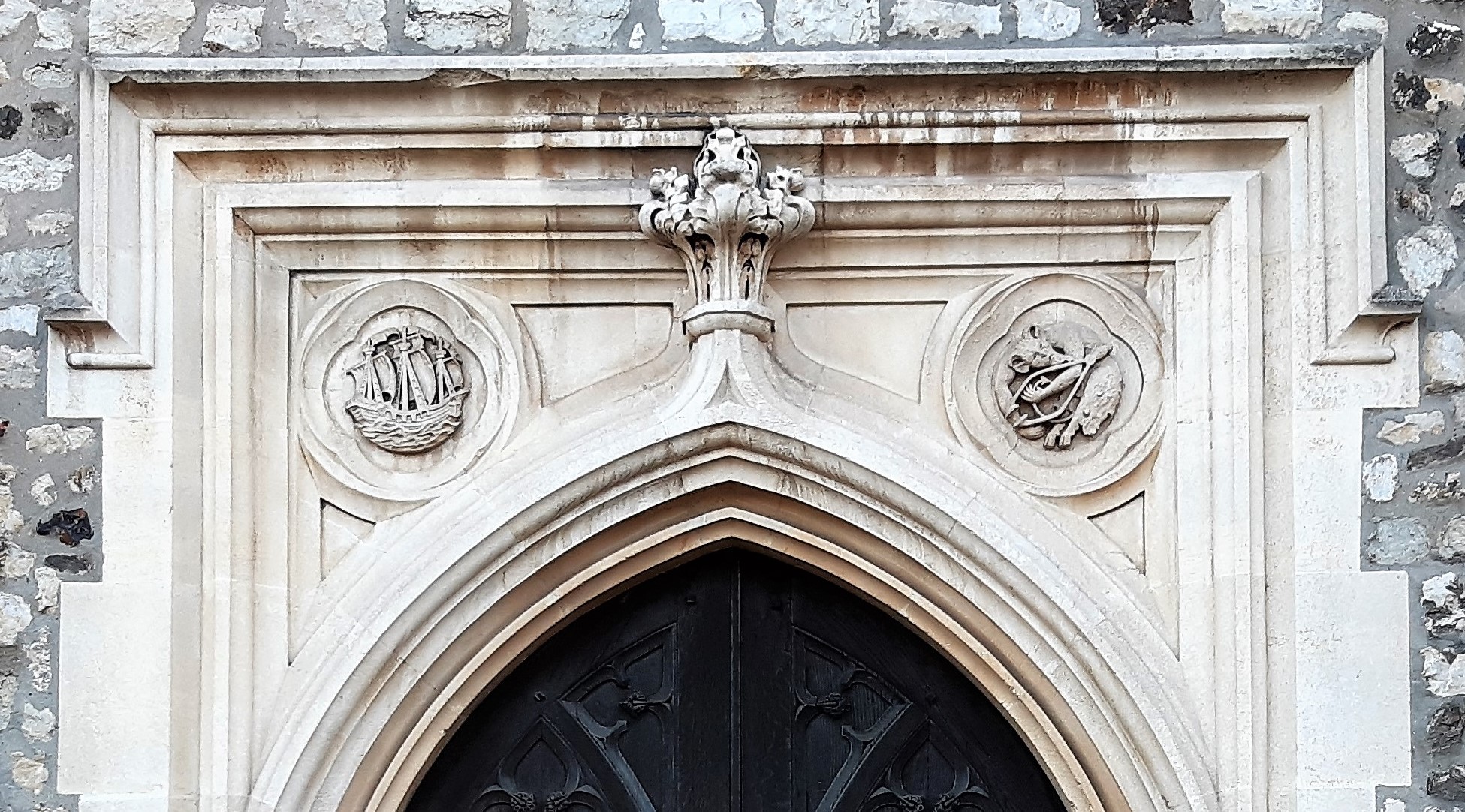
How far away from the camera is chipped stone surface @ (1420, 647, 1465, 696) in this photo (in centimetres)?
415

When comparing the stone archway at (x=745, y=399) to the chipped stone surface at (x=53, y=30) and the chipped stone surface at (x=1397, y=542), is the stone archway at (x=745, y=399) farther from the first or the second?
the chipped stone surface at (x=53, y=30)

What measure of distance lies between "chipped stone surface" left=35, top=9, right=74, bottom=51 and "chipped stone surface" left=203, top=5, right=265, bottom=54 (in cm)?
31

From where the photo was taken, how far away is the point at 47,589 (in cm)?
425

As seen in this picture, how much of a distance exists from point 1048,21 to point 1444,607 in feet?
4.96

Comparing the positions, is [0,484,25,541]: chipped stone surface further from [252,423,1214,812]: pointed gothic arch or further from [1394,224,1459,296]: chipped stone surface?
[1394,224,1459,296]: chipped stone surface

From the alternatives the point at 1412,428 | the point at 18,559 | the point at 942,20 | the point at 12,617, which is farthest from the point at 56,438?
the point at 1412,428

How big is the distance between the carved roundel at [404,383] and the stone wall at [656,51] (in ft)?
1.68

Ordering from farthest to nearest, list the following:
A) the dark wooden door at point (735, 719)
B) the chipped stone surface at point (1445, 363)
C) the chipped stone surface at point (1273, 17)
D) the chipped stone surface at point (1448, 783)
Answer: the dark wooden door at point (735, 719) → the chipped stone surface at point (1273, 17) → the chipped stone surface at point (1445, 363) → the chipped stone surface at point (1448, 783)

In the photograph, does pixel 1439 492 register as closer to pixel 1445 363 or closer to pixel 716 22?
pixel 1445 363

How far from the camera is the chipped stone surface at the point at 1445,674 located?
415 centimetres

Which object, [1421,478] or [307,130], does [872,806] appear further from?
[307,130]

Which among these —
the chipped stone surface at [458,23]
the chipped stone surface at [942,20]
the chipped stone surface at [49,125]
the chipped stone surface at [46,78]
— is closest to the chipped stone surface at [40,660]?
the chipped stone surface at [49,125]

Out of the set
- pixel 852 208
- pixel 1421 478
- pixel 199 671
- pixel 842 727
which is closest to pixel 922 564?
pixel 842 727

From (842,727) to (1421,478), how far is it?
1376 millimetres
